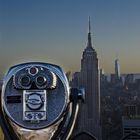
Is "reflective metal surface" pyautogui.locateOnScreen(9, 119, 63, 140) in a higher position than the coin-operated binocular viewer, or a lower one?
lower

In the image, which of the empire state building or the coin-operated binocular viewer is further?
the empire state building

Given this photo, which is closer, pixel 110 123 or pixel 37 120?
pixel 37 120

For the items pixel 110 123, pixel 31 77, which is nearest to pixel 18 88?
pixel 31 77

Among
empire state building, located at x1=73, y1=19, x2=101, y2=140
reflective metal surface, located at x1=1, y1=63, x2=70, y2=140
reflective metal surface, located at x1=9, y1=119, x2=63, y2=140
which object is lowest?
reflective metal surface, located at x1=9, y1=119, x2=63, y2=140

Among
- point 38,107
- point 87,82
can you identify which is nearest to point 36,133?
point 38,107

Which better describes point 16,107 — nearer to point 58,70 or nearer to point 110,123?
point 58,70

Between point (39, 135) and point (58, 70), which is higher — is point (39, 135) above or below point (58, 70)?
below

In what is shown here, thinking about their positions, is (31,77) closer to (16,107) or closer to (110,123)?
(16,107)
